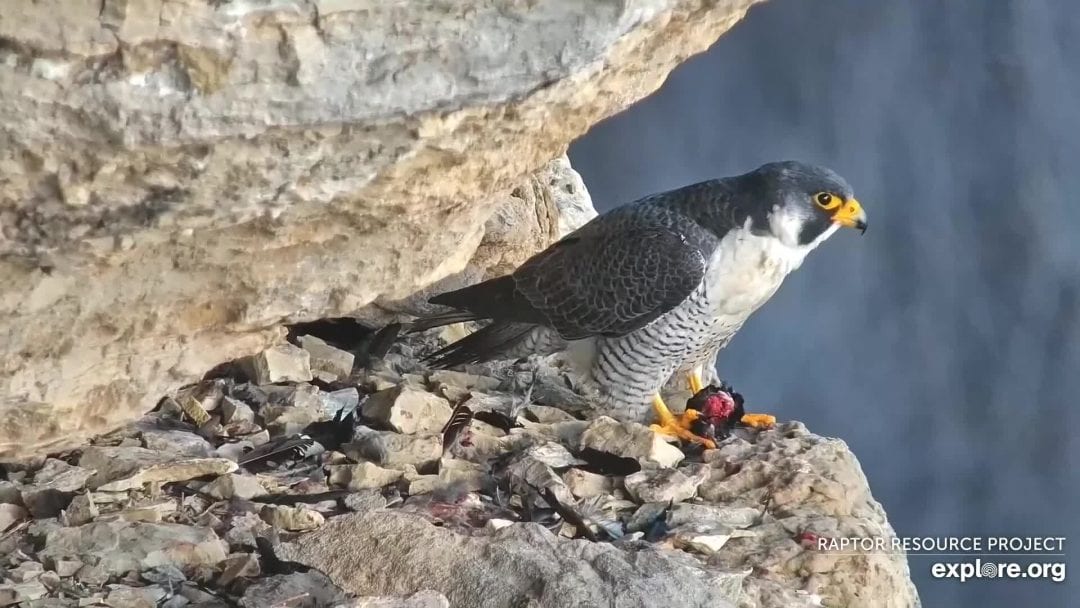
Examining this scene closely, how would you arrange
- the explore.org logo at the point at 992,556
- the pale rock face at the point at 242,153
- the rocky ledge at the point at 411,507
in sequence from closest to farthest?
the pale rock face at the point at 242,153 < the rocky ledge at the point at 411,507 < the explore.org logo at the point at 992,556

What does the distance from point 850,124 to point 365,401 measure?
1.52m

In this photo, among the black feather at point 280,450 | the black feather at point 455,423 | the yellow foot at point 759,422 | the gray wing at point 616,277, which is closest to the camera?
the black feather at point 280,450

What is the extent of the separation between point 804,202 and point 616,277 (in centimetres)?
39

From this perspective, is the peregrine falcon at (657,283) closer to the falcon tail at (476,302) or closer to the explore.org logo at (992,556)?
the falcon tail at (476,302)

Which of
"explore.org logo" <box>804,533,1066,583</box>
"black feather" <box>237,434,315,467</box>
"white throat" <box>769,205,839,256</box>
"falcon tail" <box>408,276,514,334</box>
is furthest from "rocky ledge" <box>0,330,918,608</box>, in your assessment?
"explore.org logo" <box>804,533,1066,583</box>

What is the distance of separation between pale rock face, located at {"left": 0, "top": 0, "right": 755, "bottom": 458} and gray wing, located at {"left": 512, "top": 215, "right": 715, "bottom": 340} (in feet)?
2.16

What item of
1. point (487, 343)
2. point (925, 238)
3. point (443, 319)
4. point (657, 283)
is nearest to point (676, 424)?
point (657, 283)

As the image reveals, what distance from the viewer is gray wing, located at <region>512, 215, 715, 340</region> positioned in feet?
6.59

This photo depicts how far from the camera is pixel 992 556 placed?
2631 mm

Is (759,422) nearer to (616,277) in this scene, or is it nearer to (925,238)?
(616,277)

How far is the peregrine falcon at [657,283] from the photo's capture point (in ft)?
6.66

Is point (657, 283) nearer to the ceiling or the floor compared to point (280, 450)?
nearer to the ceiling

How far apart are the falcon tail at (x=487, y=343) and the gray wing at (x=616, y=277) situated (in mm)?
76

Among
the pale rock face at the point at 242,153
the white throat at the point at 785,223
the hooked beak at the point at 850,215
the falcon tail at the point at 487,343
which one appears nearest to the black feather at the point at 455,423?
the falcon tail at the point at 487,343
